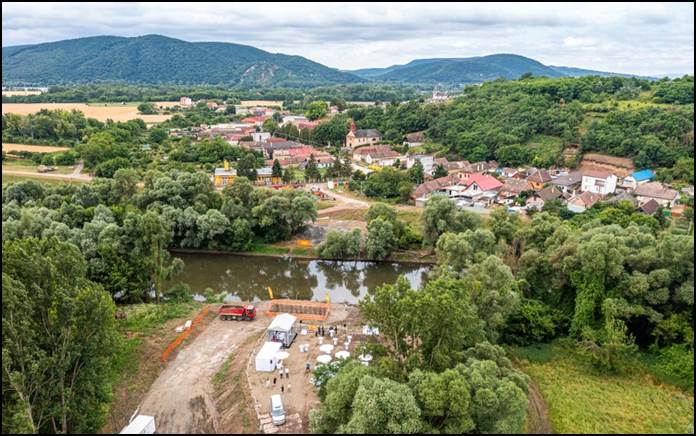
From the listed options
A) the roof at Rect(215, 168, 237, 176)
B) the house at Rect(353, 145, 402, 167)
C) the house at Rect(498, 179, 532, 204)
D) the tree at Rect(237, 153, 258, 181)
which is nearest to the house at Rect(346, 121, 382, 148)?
the house at Rect(353, 145, 402, 167)

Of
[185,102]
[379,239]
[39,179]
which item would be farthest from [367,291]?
[185,102]

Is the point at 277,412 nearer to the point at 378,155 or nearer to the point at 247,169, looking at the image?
the point at 247,169

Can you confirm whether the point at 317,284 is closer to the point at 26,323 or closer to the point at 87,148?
the point at 26,323

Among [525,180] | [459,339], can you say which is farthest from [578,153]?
[459,339]

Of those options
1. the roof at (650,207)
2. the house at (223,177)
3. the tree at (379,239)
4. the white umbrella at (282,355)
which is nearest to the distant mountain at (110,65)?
the house at (223,177)

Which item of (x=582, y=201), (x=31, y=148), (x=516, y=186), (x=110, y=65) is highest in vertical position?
(x=110, y=65)

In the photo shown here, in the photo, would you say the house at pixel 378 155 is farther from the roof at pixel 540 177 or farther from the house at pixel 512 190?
the roof at pixel 540 177
